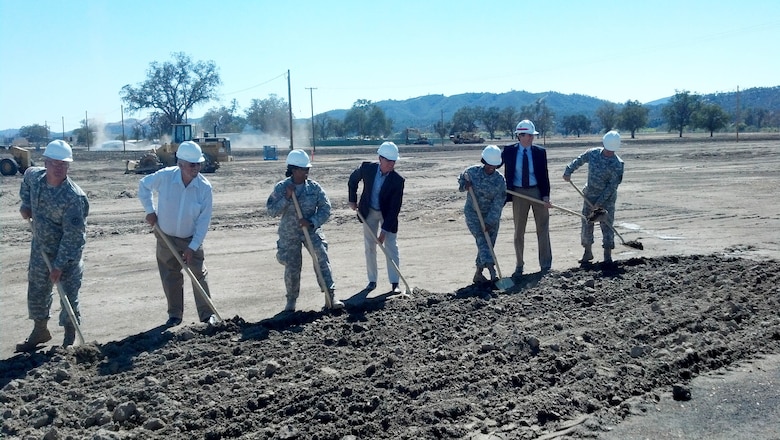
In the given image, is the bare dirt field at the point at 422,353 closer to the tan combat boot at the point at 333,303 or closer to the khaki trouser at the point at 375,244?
the tan combat boot at the point at 333,303

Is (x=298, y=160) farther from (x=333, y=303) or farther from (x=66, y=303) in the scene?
(x=66, y=303)

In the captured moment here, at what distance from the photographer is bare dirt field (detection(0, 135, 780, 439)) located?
5.18 metres

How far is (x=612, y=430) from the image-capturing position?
199 inches

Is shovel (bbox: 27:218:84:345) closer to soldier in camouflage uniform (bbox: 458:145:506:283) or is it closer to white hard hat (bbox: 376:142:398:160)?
white hard hat (bbox: 376:142:398:160)

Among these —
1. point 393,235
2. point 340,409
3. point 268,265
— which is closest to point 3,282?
point 268,265

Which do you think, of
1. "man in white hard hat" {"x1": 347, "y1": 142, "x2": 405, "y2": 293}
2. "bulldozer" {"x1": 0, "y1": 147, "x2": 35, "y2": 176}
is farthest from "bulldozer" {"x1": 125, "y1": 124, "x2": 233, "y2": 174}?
"man in white hard hat" {"x1": 347, "y1": 142, "x2": 405, "y2": 293}

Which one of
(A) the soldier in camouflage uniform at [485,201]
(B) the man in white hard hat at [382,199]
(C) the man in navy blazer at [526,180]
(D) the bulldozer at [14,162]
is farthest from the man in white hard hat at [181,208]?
(D) the bulldozer at [14,162]

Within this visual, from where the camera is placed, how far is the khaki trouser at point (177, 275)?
24.8ft

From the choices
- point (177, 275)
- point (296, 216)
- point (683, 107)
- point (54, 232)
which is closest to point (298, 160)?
point (296, 216)

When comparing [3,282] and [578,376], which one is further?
[3,282]

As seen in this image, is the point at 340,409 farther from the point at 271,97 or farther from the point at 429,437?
the point at 271,97

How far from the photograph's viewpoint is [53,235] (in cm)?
685

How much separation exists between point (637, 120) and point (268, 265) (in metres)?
77.4

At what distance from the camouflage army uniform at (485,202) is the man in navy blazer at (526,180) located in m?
0.57
